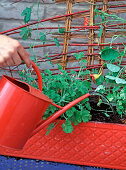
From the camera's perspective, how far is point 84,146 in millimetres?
912

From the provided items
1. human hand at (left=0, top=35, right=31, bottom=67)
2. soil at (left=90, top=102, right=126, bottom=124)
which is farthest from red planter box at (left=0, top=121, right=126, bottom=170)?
human hand at (left=0, top=35, right=31, bottom=67)

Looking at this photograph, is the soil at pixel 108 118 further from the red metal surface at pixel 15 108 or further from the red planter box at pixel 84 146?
the red metal surface at pixel 15 108

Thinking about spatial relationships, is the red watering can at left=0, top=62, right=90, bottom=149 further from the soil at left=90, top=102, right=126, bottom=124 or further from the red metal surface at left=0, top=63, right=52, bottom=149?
the soil at left=90, top=102, right=126, bottom=124

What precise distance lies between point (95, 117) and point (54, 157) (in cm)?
26

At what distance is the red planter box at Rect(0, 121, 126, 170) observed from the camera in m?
0.89

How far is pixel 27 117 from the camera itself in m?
0.68

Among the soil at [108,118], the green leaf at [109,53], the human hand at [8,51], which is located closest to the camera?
the human hand at [8,51]

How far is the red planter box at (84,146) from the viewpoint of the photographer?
89 centimetres

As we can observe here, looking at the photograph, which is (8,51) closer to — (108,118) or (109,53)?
(109,53)

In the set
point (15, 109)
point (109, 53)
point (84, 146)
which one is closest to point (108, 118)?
point (84, 146)

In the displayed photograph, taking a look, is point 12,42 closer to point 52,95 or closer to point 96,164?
point 52,95

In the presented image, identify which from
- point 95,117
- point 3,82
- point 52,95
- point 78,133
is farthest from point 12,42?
point 95,117

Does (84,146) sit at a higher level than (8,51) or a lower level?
lower

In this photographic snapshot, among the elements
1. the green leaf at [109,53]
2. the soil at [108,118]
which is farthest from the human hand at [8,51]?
the soil at [108,118]
